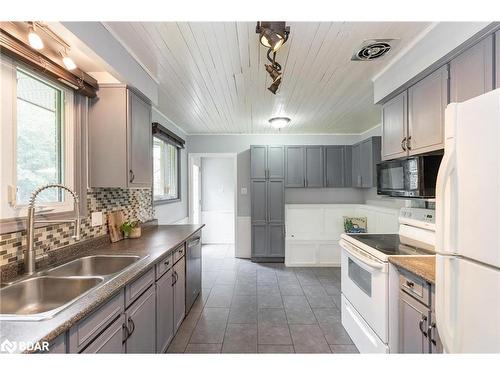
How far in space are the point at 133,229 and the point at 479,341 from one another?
2538 millimetres

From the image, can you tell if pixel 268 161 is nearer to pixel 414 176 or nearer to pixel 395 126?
pixel 395 126

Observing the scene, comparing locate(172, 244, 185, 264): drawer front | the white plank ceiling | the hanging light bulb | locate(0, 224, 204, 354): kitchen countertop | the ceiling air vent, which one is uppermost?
the white plank ceiling

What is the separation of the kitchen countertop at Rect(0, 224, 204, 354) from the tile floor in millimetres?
900

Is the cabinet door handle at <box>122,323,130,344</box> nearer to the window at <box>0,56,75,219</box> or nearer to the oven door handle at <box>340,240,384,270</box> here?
the window at <box>0,56,75,219</box>

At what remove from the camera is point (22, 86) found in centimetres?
153

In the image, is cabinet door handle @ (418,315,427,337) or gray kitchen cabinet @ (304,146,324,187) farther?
gray kitchen cabinet @ (304,146,324,187)

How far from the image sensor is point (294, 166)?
4.65 m

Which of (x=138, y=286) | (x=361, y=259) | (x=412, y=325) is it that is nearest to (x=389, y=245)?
(x=361, y=259)

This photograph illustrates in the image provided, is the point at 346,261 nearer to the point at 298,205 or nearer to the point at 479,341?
the point at 479,341

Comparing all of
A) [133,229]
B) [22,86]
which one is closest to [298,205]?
[133,229]

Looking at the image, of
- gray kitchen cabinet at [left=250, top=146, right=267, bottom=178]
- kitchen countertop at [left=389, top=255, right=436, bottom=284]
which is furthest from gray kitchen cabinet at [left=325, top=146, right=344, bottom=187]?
kitchen countertop at [left=389, top=255, right=436, bottom=284]

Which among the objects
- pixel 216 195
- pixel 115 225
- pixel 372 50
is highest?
pixel 372 50

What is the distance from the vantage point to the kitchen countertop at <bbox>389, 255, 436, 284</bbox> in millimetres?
1358

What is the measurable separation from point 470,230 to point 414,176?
1011 millimetres
